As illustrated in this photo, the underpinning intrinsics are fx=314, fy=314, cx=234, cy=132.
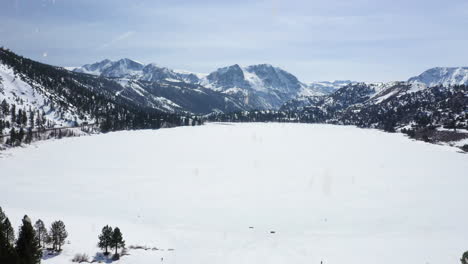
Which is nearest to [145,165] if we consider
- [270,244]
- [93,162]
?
[93,162]

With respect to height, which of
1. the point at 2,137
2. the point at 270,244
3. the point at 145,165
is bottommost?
the point at 270,244

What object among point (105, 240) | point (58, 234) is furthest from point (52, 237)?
point (105, 240)


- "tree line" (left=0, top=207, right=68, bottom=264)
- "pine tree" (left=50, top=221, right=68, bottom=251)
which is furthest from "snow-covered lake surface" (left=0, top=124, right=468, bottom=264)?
"tree line" (left=0, top=207, right=68, bottom=264)

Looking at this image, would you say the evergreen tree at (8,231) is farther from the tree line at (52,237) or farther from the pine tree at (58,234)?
the pine tree at (58,234)

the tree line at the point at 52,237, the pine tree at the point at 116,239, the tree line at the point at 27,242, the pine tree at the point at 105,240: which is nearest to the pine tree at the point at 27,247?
the tree line at the point at 27,242

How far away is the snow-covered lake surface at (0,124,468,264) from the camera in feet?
208

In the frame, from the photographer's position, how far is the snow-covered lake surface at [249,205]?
63.4 m

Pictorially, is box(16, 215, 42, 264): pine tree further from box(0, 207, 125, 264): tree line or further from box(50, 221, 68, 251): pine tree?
box(50, 221, 68, 251): pine tree

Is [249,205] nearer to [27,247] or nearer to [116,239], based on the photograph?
[116,239]

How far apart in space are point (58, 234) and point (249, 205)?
163 feet

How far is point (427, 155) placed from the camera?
182m

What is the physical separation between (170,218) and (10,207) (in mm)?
41045

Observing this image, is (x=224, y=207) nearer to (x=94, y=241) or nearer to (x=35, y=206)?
(x=94, y=241)

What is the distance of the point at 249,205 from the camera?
91.4 metres
